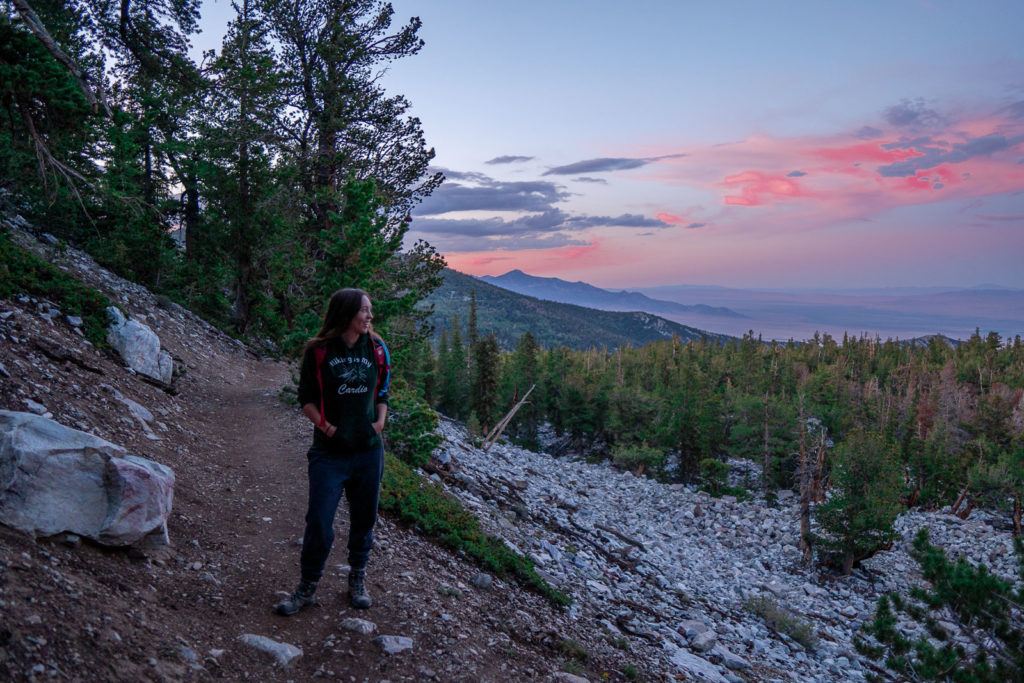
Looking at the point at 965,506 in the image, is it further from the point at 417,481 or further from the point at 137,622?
the point at 137,622

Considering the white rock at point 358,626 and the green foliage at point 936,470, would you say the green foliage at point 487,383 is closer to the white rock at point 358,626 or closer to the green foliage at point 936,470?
the green foliage at point 936,470

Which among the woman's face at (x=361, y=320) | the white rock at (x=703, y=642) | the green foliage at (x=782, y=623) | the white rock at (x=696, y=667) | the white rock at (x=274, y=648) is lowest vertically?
the green foliage at (x=782, y=623)

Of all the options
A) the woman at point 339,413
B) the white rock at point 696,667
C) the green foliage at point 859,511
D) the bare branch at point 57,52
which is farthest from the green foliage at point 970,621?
the green foliage at point 859,511

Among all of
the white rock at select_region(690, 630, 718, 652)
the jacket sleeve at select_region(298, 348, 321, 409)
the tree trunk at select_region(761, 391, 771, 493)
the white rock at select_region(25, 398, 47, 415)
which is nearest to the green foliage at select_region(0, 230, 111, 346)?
the white rock at select_region(25, 398, 47, 415)

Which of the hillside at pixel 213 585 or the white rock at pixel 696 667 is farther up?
the hillside at pixel 213 585

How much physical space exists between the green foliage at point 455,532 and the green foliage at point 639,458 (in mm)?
43207

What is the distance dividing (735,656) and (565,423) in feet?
186

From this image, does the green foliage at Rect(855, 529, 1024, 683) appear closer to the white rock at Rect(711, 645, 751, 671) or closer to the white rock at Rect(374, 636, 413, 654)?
the white rock at Rect(711, 645, 751, 671)

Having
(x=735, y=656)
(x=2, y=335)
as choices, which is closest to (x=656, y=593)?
(x=735, y=656)

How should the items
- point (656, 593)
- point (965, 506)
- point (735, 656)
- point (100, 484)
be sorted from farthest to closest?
1. point (965, 506)
2. point (656, 593)
3. point (735, 656)
4. point (100, 484)

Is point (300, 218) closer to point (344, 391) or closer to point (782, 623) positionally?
point (344, 391)

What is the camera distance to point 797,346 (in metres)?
128

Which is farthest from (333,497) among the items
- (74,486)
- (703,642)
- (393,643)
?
(703,642)

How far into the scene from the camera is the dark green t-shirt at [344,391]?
5223 millimetres
